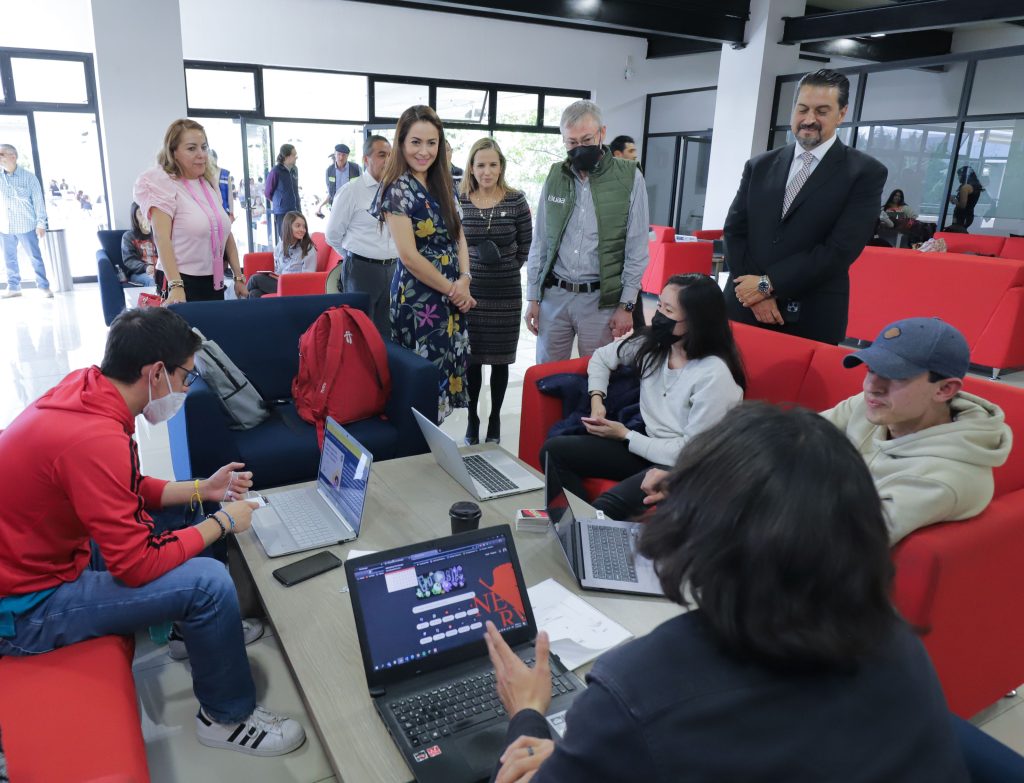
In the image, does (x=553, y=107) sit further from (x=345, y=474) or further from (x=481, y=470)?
(x=345, y=474)

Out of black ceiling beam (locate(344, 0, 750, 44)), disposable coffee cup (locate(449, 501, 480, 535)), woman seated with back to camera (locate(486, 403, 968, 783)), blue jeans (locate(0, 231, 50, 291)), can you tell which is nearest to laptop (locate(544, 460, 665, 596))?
disposable coffee cup (locate(449, 501, 480, 535))

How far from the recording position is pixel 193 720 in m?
1.88

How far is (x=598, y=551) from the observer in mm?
1715

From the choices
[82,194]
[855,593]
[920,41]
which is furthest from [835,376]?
[920,41]

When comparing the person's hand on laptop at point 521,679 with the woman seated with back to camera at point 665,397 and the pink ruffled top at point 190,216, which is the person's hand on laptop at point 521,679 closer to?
the woman seated with back to camera at point 665,397

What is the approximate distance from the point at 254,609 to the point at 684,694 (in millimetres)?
1894

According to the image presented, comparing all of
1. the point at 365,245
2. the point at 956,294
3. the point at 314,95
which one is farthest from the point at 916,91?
the point at 365,245

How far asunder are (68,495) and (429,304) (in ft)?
5.75

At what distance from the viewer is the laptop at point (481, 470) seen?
2021 mm

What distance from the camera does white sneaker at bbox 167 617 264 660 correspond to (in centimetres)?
210

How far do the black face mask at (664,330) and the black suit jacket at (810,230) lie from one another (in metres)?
0.51

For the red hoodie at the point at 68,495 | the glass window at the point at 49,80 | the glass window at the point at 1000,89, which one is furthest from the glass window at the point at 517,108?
the red hoodie at the point at 68,495

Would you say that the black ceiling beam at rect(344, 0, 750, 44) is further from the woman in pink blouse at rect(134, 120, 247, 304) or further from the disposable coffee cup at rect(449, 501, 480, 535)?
the disposable coffee cup at rect(449, 501, 480, 535)

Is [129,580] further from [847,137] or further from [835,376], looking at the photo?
[847,137]
